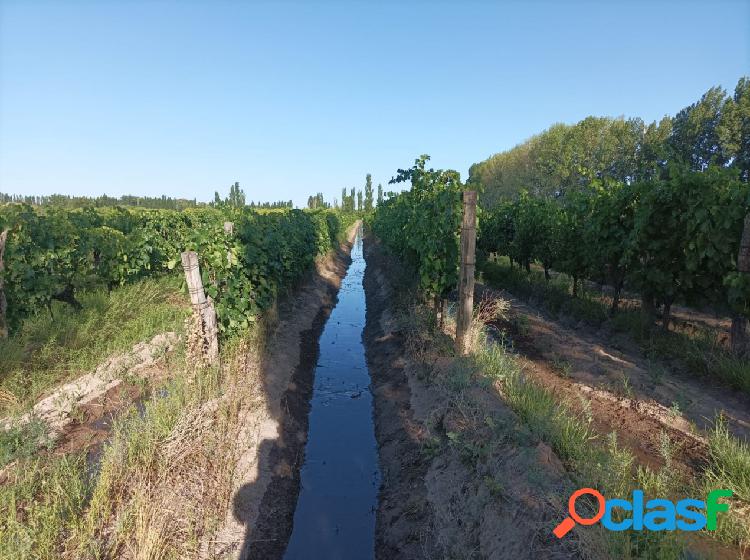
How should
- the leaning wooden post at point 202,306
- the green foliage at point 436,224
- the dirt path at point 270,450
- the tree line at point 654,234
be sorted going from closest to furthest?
the dirt path at point 270,450 → the leaning wooden post at point 202,306 → the tree line at point 654,234 → the green foliage at point 436,224

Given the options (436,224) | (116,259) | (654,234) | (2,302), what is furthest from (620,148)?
(2,302)

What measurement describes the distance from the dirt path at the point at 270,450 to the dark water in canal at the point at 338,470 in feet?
0.65

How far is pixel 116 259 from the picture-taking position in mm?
11898

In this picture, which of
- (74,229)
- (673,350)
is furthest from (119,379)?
(673,350)

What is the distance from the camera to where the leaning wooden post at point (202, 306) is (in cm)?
714

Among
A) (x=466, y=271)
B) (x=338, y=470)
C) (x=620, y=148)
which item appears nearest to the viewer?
(x=338, y=470)

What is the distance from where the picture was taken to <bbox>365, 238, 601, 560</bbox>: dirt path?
379 centimetres

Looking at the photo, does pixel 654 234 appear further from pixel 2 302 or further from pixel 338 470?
pixel 2 302

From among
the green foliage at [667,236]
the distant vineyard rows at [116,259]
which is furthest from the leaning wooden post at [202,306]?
the green foliage at [667,236]

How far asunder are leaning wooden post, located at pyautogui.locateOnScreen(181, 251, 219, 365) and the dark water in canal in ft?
7.91

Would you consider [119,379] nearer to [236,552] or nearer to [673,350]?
[236,552]

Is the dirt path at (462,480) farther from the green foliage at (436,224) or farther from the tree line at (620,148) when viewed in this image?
the tree line at (620,148)

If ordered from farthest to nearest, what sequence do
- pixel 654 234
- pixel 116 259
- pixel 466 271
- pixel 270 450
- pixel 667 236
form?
1. pixel 116 259
2. pixel 654 234
3. pixel 667 236
4. pixel 466 271
5. pixel 270 450

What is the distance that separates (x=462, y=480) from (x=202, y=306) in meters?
5.23
